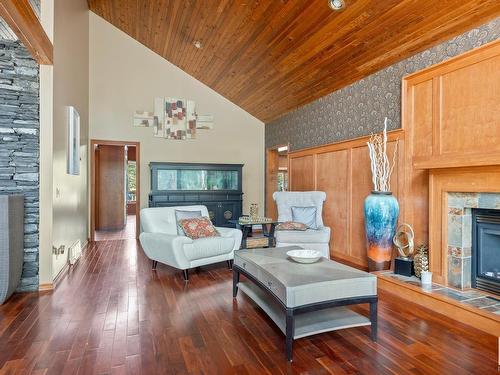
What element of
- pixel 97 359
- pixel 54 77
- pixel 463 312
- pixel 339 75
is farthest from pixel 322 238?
pixel 54 77

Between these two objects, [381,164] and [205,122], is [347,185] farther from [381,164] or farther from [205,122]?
[205,122]

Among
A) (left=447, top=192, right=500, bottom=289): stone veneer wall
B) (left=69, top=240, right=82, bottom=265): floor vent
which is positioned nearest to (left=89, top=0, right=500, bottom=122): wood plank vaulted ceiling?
(left=447, top=192, right=500, bottom=289): stone veneer wall

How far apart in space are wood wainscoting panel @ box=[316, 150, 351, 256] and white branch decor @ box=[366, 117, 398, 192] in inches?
25.0

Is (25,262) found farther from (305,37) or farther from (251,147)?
(251,147)

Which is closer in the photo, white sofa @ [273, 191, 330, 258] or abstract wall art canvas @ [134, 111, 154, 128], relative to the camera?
white sofa @ [273, 191, 330, 258]

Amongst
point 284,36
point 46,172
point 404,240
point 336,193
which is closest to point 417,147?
point 404,240

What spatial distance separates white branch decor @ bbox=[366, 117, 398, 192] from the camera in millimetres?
3658

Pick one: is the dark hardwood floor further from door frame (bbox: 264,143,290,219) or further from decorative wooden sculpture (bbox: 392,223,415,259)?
Result: door frame (bbox: 264,143,290,219)

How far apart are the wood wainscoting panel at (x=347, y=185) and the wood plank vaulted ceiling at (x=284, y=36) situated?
98cm

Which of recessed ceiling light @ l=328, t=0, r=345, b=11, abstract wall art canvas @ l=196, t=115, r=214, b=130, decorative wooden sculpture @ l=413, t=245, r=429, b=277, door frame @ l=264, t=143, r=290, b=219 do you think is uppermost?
recessed ceiling light @ l=328, t=0, r=345, b=11

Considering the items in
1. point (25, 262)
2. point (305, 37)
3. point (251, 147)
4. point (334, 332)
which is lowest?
point (334, 332)

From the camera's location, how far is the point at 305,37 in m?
3.80

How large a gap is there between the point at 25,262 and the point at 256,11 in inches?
152

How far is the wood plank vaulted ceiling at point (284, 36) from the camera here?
9.70ft
